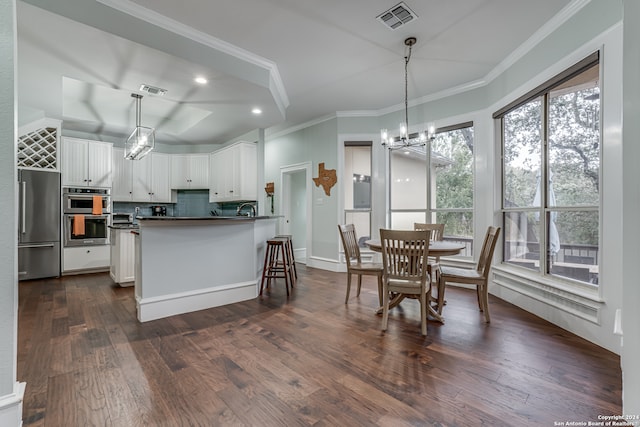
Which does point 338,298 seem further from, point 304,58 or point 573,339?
point 304,58

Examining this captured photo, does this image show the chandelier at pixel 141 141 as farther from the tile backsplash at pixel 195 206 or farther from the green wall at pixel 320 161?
the green wall at pixel 320 161

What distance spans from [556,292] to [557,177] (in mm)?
1163

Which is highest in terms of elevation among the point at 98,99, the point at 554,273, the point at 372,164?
the point at 98,99

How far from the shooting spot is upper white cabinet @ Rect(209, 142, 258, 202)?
5320 millimetres

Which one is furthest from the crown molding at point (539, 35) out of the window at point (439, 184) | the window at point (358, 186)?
the window at point (358, 186)

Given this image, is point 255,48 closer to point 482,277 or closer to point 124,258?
point 482,277

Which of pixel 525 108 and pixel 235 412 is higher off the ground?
pixel 525 108

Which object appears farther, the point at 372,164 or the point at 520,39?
the point at 372,164

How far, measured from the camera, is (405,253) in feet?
8.27

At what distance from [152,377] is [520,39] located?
4.59 metres

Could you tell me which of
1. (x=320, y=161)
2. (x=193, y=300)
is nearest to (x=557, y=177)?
(x=320, y=161)

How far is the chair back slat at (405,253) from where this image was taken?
8.03ft

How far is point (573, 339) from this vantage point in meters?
2.39

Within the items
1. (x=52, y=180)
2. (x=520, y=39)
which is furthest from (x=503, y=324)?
(x=52, y=180)
